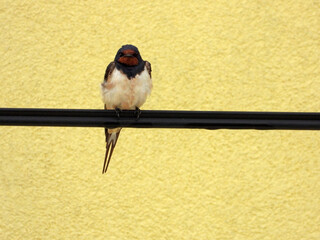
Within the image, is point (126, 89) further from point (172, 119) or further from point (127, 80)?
point (172, 119)

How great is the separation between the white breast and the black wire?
0.48 metres

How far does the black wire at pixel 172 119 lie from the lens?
604 millimetres

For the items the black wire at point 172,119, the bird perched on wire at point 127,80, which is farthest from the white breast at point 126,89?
the black wire at point 172,119

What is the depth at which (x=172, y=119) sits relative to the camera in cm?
63

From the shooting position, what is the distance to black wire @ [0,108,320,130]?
0.60 meters

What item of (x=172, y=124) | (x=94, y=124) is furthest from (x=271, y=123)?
(x=94, y=124)

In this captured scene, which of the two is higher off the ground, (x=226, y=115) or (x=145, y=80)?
(x=145, y=80)

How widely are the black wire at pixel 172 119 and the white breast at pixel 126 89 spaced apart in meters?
0.48

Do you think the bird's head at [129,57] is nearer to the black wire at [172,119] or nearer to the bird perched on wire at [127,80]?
the bird perched on wire at [127,80]

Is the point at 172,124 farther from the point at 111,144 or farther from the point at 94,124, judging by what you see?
the point at 111,144

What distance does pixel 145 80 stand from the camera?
114 cm

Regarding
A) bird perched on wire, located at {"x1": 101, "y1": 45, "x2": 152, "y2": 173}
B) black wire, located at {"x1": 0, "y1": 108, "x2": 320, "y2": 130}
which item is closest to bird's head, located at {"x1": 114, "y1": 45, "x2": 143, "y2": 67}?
bird perched on wire, located at {"x1": 101, "y1": 45, "x2": 152, "y2": 173}

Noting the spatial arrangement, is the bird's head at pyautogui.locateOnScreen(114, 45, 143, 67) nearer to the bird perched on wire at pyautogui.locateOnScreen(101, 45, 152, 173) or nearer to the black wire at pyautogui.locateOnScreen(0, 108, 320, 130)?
the bird perched on wire at pyautogui.locateOnScreen(101, 45, 152, 173)

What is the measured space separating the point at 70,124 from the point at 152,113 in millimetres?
133
